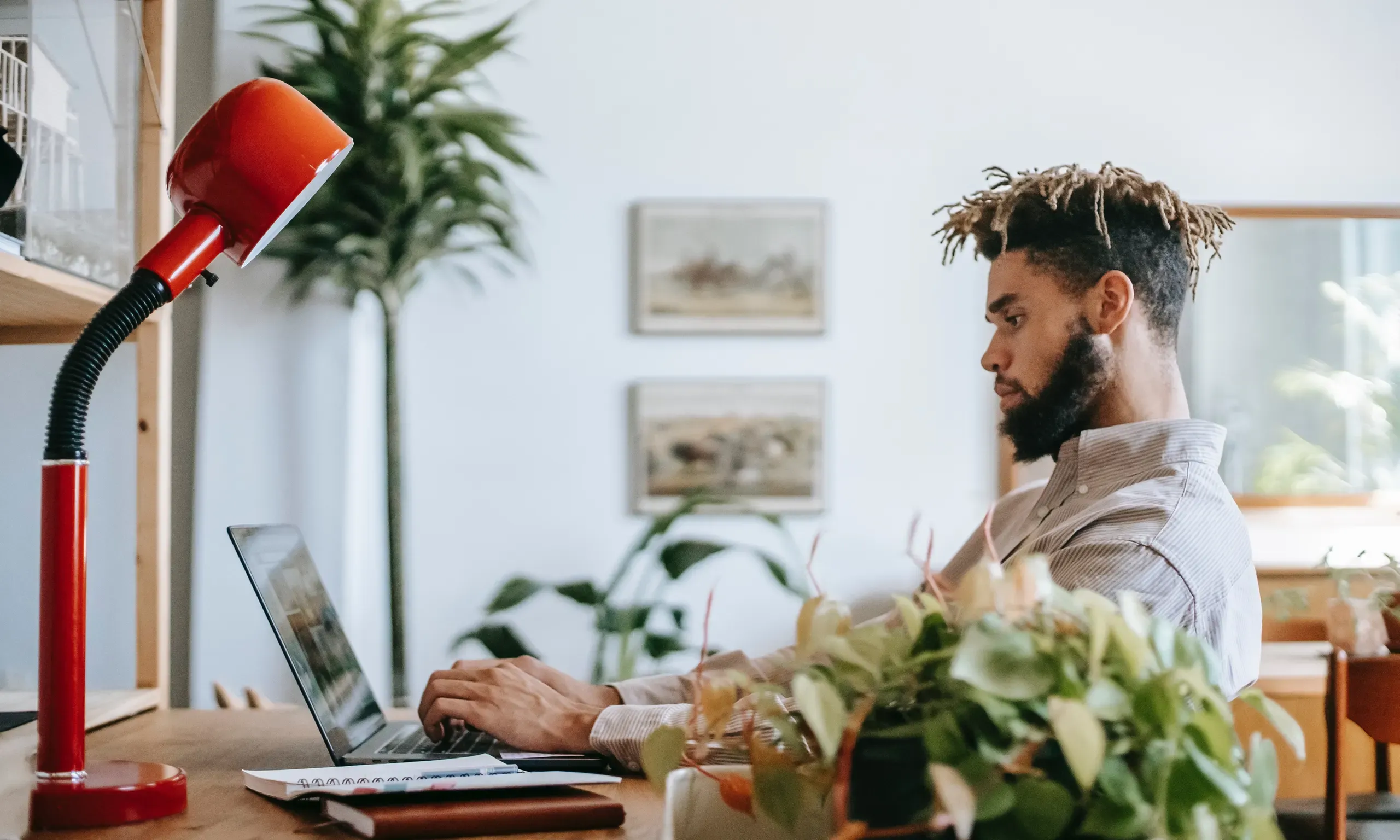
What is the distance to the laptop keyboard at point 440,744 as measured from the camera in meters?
1.03

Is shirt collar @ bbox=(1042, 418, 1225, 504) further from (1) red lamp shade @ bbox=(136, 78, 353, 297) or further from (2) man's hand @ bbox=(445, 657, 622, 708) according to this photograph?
(1) red lamp shade @ bbox=(136, 78, 353, 297)

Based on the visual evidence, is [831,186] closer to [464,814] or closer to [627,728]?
[627,728]

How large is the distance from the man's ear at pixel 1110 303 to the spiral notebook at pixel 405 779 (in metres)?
0.83

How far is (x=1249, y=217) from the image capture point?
317cm

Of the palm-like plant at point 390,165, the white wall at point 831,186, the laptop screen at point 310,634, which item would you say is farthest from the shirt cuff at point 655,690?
the white wall at point 831,186

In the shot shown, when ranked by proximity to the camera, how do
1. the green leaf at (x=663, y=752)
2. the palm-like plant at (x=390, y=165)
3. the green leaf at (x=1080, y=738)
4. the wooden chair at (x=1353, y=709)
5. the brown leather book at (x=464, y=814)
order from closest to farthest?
1. the green leaf at (x=1080, y=738)
2. the green leaf at (x=663, y=752)
3. the brown leather book at (x=464, y=814)
4. the wooden chair at (x=1353, y=709)
5. the palm-like plant at (x=390, y=165)

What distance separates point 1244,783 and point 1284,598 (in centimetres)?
209

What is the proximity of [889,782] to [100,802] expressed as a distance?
0.56 meters

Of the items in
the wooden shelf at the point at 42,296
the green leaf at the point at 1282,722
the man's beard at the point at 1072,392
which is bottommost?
the green leaf at the point at 1282,722

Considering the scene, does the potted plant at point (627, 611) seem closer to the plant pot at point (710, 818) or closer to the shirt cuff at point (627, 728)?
the shirt cuff at point (627, 728)

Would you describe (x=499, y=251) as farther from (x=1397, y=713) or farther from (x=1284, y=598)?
(x=1397, y=713)

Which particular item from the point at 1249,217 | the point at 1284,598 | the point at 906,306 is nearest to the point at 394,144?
the point at 906,306

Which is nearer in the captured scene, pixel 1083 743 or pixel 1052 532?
pixel 1083 743

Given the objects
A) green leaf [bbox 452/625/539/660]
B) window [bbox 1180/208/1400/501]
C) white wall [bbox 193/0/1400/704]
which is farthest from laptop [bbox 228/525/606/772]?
window [bbox 1180/208/1400/501]
